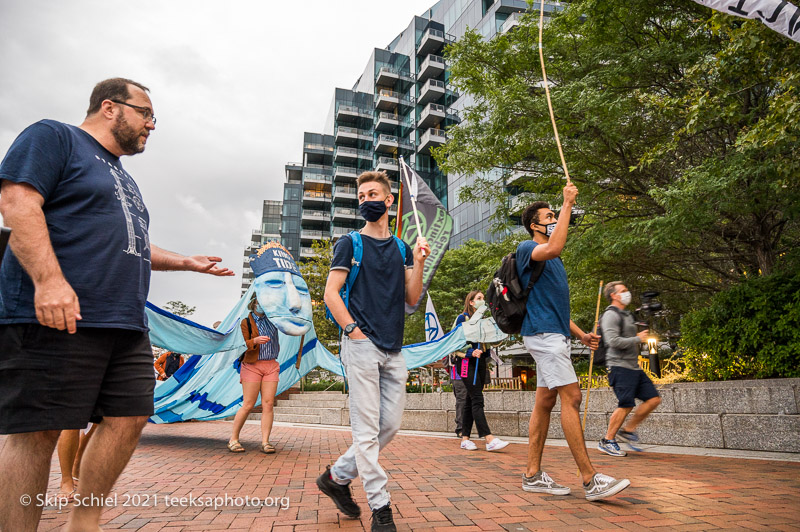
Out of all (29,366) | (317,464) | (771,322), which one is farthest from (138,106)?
(771,322)

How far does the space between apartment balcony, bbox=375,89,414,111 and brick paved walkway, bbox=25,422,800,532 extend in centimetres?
6183

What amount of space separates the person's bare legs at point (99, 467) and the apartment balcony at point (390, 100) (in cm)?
6454

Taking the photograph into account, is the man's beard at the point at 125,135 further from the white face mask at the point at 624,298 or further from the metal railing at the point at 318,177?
the metal railing at the point at 318,177

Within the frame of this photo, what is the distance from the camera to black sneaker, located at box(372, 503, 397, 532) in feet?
8.71

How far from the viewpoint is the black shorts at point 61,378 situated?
190 centimetres

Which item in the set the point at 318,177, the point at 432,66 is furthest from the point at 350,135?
the point at 432,66

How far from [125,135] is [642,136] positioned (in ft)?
29.4

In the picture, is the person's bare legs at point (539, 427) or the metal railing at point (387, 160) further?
the metal railing at point (387, 160)

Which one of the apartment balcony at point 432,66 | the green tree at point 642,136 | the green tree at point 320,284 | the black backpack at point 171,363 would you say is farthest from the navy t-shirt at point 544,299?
the apartment balcony at point 432,66

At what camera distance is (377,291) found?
3080mm

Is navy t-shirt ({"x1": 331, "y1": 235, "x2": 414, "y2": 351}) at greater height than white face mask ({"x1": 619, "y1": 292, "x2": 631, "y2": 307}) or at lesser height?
lesser

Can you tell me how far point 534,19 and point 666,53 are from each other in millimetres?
2671

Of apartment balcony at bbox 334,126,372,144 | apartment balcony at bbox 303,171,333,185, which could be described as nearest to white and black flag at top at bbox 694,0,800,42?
apartment balcony at bbox 334,126,372,144

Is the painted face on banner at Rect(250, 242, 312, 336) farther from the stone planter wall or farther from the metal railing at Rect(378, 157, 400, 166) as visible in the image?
the metal railing at Rect(378, 157, 400, 166)
